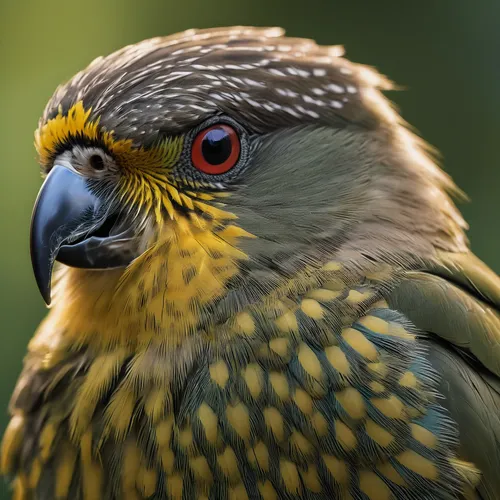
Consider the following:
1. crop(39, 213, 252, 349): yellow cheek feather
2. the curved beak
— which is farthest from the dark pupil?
the curved beak

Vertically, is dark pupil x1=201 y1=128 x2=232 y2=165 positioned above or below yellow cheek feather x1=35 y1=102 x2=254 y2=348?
above

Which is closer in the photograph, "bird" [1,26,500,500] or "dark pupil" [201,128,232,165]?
"bird" [1,26,500,500]

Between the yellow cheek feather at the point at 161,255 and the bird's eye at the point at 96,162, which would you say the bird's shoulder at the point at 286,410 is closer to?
the yellow cheek feather at the point at 161,255

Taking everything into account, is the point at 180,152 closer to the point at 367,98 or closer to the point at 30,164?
the point at 367,98

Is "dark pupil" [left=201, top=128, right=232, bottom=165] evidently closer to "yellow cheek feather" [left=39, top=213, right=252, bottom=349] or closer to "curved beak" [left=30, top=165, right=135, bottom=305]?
"yellow cheek feather" [left=39, top=213, right=252, bottom=349]

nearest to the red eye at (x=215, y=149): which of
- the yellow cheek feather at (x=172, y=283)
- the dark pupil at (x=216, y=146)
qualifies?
the dark pupil at (x=216, y=146)

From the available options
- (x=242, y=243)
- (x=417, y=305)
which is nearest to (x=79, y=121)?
(x=242, y=243)

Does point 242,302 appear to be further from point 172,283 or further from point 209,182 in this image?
point 209,182
